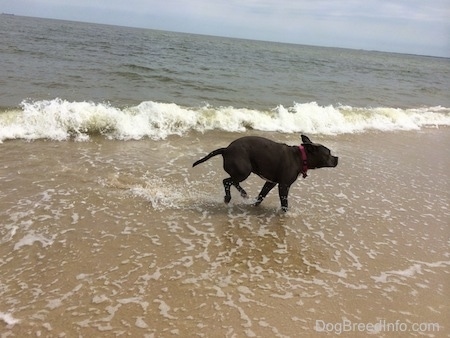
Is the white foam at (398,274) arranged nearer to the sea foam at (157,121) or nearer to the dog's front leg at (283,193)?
the dog's front leg at (283,193)

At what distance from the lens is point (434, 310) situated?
4.07 metres

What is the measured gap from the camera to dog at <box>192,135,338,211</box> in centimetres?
585

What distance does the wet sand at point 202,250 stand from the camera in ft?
12.0

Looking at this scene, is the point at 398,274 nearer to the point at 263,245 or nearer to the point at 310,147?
the point at 263,245

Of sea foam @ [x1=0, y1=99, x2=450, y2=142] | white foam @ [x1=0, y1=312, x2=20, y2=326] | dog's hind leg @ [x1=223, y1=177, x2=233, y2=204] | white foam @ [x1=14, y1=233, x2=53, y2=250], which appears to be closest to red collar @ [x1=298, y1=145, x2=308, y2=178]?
dog's hind leg @ [x1=223, y1=177, x2=233, y2=204]

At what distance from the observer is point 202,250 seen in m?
4.89

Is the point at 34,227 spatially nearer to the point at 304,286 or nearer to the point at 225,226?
the point at 225,226

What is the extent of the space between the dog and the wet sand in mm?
576

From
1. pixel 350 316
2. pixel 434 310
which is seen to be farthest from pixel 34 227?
pixel 434 310

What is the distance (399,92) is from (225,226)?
22939mm

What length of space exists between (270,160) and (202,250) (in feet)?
5.87

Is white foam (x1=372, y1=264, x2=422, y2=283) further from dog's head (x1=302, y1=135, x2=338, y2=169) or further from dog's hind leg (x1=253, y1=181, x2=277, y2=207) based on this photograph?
dog's hind leg (x1=253, y1=181, x2=277, y2=207)

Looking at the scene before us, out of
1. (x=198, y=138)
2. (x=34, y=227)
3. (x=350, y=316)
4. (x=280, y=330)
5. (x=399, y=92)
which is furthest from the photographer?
(x=399, y=92)

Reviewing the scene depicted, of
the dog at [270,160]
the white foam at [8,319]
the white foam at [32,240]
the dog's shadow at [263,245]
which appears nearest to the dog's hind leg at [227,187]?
the dog at [270,160]
